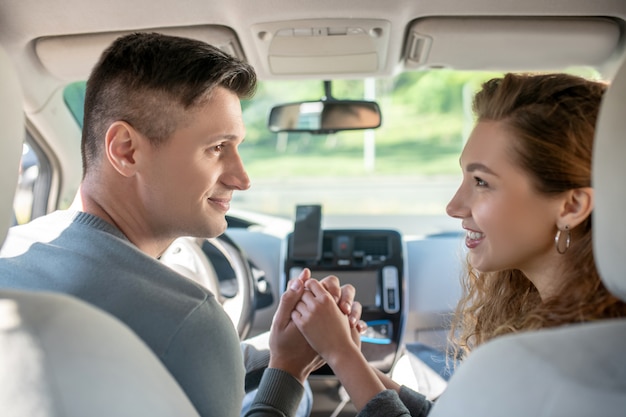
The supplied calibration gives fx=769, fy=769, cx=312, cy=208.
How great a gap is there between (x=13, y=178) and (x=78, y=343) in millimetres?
383

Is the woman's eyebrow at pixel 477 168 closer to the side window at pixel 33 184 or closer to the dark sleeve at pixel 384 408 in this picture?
the dark sleeve at pixel 384 408

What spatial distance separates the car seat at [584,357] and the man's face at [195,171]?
3.86 feet

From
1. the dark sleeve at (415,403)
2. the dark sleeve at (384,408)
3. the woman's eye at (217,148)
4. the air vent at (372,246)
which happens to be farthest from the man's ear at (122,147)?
the air vent at (372,246)

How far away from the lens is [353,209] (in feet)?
42.0

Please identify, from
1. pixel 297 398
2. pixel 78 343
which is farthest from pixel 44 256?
pixel 297 398

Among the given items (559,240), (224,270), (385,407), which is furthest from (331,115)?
(385,407)

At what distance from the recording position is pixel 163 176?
2.29m

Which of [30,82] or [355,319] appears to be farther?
[30,82]

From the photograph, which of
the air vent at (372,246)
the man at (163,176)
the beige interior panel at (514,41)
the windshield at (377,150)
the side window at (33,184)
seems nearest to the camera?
the man at (163,176)

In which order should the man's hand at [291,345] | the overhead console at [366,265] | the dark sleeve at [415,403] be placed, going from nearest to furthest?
1. the man's hand at [291,345]
2. the dark sleeve at [415,403]
3. the overhead console at [366,265]

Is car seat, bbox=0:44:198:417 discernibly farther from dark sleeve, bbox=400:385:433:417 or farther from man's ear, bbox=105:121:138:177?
dark sleeve, bbox=400:385:433:417

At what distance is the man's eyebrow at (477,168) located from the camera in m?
2.22

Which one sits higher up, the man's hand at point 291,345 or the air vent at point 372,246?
the man's hand at point 291,345

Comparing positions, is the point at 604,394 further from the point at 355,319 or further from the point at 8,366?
the point at 355,319
